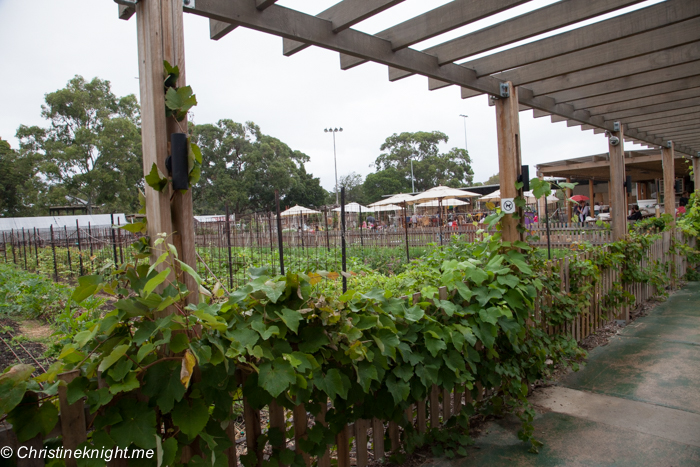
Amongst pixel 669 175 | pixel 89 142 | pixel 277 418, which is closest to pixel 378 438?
pixel 277 418

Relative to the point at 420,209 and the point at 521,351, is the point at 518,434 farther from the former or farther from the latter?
the point at 420,209

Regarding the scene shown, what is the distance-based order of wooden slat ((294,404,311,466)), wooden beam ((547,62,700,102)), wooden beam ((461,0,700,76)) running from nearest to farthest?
wooden slat ((294,404,311,466)) → wooden beam ((461,0,700,76)) → wooden beam ((547,62,700,102))

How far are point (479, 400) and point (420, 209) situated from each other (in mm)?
28964

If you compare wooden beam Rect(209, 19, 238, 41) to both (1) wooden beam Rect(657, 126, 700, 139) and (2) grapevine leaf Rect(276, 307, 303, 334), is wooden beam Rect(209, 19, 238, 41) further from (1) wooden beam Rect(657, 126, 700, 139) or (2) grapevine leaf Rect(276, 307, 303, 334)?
(1) wooden beam Rect(657, 126, 700, 139)

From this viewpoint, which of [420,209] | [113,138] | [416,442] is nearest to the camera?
[416,442]

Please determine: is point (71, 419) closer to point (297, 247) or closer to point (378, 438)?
point (378, 438)

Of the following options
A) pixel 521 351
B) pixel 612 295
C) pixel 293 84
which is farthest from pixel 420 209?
pixel 293 84

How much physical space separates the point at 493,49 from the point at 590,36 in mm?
755

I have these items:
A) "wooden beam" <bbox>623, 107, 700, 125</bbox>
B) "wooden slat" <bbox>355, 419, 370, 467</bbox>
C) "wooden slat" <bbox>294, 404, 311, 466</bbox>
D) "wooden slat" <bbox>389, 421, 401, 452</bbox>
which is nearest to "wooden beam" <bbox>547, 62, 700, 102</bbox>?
"wooden beam" <bbox>623, 107, 700, 125</bbox>

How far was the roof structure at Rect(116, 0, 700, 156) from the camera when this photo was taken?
247 centimetres

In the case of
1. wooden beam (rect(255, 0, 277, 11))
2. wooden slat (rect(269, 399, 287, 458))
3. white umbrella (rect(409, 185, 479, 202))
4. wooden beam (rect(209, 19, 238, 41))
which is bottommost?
wooden slat (rect(269, 399, 287, 458))

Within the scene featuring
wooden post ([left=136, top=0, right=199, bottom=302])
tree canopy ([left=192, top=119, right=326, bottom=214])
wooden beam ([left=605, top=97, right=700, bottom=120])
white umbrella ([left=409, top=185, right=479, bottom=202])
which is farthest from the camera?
tree canopy ([left=192, top=119, right=326, bottom=214])

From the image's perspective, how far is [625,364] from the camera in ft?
12.7

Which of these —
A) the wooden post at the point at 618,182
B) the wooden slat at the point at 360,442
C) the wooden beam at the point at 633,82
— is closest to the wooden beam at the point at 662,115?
the wooden post at the point at 618,182
